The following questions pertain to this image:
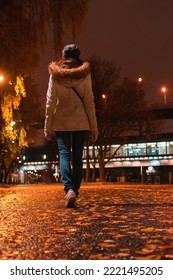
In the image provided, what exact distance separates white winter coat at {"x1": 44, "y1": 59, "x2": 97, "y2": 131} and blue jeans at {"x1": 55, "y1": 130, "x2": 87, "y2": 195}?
0.39 ft

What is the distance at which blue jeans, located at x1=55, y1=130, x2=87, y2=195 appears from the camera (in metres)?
6.34

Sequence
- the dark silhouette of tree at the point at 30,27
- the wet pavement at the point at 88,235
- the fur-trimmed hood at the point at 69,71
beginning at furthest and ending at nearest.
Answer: the dark silhouette of tree at the point at 30,27, the fur-trimmed hood at the point at 69,71, the wet pavement at the point at 88,235

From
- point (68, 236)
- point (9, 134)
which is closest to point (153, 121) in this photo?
point (9, 134)

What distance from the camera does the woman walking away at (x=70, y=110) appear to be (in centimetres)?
628

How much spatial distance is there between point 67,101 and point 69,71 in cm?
43

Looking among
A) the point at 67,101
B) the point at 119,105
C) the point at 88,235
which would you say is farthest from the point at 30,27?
the point at 119,105

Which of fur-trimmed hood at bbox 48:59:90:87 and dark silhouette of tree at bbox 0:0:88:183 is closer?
fur-trimmed hood at bbox 48:59:90:87

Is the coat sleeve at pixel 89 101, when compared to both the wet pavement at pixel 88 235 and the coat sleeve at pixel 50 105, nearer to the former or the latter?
the coat sleeve at pixel 50 105

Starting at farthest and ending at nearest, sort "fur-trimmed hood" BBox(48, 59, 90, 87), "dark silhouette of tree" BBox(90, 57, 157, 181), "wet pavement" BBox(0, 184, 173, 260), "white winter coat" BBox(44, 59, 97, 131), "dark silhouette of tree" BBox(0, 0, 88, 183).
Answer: "dark silhouette of tree" BBox(90, 57, 157, 181) < "dark silhouette of tree" BBox(0, 0, 88, 183) < "white winter coat" BBox(44, 59, 97, 131) < "fur-trimmed hood" BBox(48, 59, 90, 87) < "wet pavement" BBox(0, 184, 173, 260)

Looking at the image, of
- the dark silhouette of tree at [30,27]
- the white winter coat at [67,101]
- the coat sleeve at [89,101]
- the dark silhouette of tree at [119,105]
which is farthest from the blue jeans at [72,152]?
the dark silhouette of tree at [119,105]

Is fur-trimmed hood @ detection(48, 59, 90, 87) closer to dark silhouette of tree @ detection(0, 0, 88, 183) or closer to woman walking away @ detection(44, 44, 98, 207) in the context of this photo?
woman walking away @ detection(44, 44, 98, 207)

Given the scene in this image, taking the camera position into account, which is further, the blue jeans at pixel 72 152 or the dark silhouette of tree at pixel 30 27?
the dark silhouette of tree at pixel 30 27

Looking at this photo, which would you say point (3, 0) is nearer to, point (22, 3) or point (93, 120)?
point (22, 3)

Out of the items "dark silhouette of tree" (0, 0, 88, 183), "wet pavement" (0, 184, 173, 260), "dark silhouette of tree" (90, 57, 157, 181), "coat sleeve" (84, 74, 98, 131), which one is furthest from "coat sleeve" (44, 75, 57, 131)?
"dark silhouette of tree" (90, 57, 157, 181)
